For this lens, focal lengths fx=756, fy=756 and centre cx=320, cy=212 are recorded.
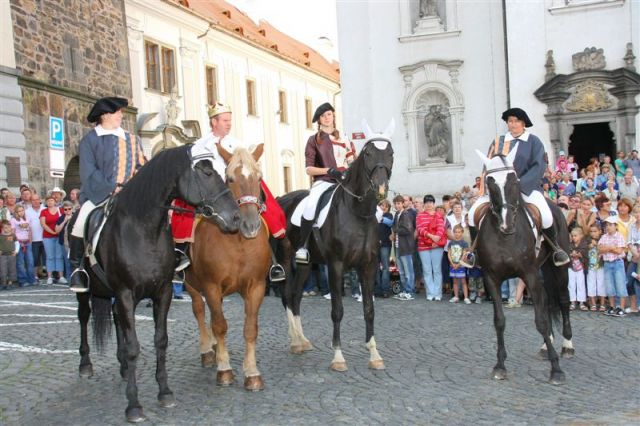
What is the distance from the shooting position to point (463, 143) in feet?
86.2

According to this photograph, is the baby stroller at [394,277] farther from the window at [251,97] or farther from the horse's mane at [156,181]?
the window at [251,97]

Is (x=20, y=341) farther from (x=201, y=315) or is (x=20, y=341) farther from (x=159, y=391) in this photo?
(x=159, y=391)

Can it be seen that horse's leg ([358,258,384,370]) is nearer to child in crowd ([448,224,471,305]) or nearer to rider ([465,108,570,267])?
rider ([465,108,570,267])

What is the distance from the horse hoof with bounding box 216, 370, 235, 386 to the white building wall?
73.1ft

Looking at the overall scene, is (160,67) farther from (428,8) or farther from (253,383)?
(253,383)

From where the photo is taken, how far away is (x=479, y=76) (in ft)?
85.9

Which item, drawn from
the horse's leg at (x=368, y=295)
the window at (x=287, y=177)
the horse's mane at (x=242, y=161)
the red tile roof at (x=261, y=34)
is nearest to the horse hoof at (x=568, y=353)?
the horse's leg at (x=368, y=295)

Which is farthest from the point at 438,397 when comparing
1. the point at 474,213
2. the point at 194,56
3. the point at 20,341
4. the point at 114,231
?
the point at 194,56

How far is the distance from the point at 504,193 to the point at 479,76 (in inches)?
762

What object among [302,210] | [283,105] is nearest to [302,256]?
[302,210]

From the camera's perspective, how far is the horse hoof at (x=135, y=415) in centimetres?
631

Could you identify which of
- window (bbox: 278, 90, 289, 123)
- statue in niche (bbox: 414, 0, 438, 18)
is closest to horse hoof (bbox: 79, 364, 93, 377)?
statue in niche (bbox: 414, 0, 438, 18)

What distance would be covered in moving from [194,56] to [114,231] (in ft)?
92.1

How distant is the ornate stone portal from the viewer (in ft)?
78.0
